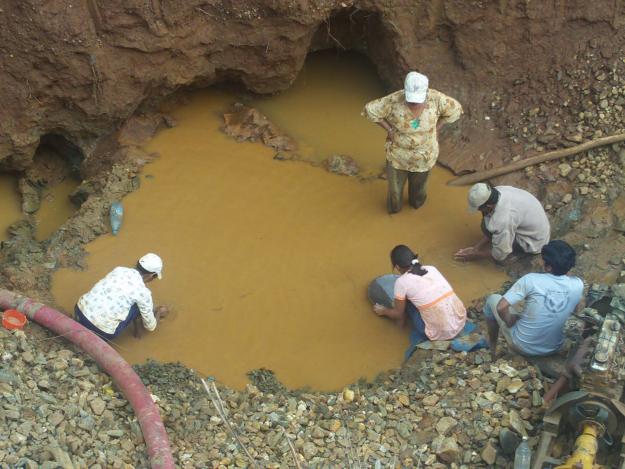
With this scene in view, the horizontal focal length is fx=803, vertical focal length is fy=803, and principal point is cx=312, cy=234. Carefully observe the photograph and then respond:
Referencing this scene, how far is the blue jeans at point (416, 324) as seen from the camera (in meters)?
6.63

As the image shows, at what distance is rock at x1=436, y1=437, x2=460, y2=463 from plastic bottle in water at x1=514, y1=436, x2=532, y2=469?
42cm

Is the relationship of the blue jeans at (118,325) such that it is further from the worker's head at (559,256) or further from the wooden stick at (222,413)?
the worker's head at (559,256)

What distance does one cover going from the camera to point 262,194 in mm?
8320

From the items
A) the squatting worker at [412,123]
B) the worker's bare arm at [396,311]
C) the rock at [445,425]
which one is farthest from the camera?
the squatting worker at [412,123]

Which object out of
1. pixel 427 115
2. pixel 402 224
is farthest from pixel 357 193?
pixel 427 115

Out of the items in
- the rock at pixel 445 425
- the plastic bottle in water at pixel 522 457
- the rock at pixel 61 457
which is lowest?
the rock at pixel 445 425

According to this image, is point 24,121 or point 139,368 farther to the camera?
point 24,121

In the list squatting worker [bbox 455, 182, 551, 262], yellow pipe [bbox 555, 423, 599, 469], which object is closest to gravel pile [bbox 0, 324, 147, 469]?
yellow pipe [bbox 555, 423, 599, 469]

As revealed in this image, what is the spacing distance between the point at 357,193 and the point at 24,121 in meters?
3.46

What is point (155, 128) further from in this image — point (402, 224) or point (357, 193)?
point (402, 224)

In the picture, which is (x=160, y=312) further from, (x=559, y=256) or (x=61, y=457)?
(x=559, y=256)

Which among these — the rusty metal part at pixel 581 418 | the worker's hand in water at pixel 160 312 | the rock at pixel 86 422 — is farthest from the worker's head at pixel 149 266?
the rusty metal part at pixel 581 418

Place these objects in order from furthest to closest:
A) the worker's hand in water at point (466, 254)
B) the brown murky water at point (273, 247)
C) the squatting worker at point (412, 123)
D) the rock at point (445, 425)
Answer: the worker's hand in water at point (466, 254) → the squatting worker at point (412, 123) → the brown murky water at point (273, 247) → the rock at point (445, 425)

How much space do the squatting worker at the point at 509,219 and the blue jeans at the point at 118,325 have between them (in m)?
3.02
